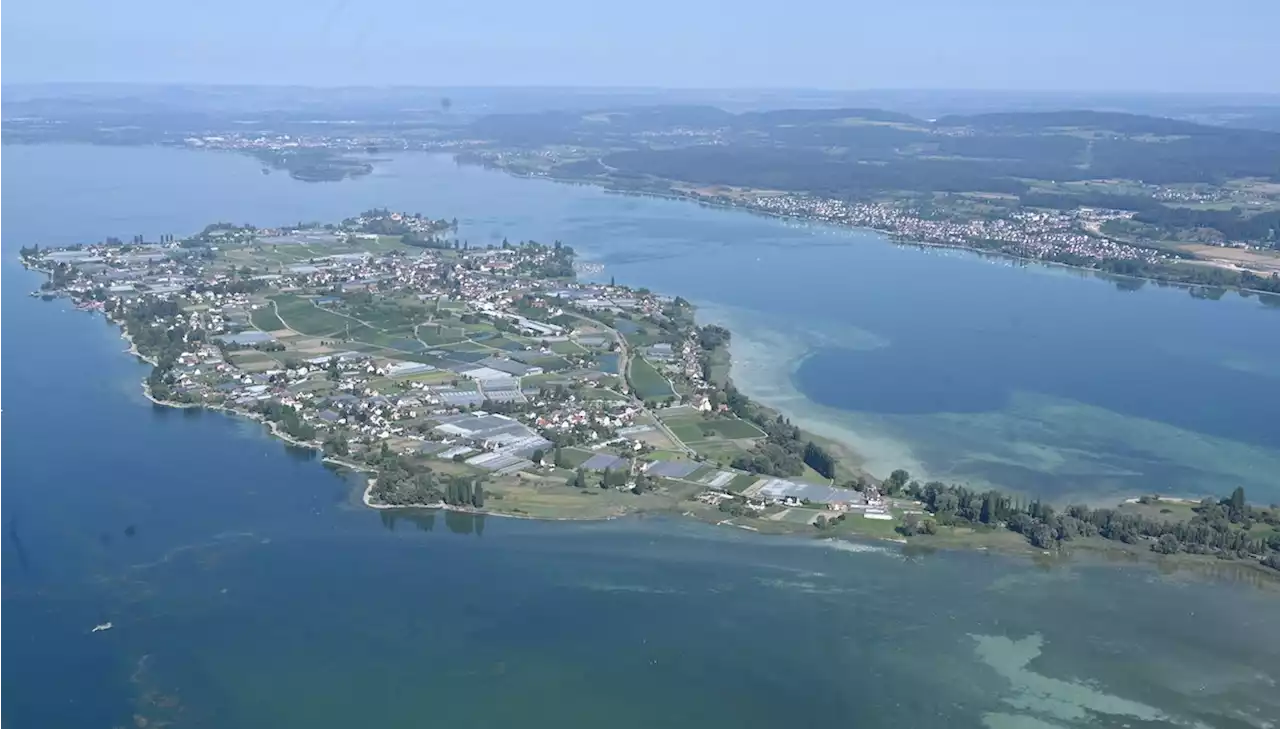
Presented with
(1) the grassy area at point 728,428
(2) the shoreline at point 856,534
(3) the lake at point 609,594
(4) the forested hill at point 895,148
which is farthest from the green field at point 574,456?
(4) the forested hill at point 895,148

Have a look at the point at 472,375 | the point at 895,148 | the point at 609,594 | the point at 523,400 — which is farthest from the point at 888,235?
the point at 609,594

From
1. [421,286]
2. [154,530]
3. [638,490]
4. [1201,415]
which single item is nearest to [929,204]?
[421,286]

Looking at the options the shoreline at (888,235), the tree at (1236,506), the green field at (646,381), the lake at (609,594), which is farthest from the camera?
the shoreline at (888,235)

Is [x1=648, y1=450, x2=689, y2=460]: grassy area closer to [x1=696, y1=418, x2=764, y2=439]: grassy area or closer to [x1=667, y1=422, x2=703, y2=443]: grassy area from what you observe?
[x1=667, y1=422, x2=703, y2=443]: grassy area

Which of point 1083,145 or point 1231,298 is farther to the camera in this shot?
point 1083,145

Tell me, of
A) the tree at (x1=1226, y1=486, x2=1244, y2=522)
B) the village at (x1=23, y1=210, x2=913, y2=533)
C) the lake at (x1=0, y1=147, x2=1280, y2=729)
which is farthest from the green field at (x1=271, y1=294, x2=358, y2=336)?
the tree at (x1=1226, y1=486, x2=1244, y2=522)

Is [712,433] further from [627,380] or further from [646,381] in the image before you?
[627,380]

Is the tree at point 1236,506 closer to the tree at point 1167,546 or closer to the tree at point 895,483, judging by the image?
the tree at point 1167,546

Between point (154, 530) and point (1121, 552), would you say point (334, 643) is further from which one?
point (1121, 552)
